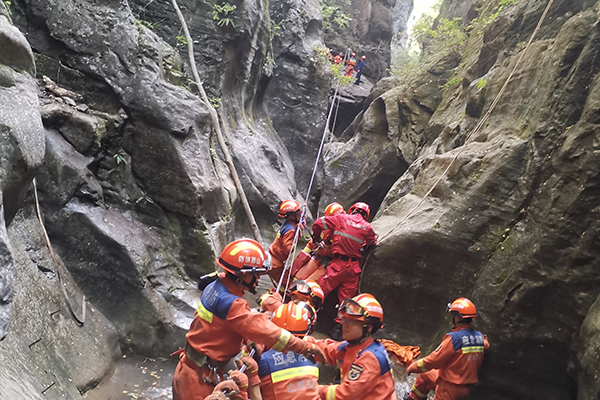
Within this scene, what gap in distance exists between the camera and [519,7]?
7.62m

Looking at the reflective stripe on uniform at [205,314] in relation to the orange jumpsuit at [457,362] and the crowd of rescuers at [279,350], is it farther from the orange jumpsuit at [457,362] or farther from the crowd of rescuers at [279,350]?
the orange jumpsuit at [457,362]

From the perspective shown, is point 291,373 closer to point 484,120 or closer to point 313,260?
point 313,260

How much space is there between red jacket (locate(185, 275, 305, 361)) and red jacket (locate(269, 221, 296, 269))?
145 inches

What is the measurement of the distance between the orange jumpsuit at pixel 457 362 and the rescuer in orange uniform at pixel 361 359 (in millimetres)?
1209

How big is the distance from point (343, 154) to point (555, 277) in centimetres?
934

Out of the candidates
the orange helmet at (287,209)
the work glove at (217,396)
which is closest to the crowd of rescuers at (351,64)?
the orange helmet at (287,209)

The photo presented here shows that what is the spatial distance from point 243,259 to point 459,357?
325cm

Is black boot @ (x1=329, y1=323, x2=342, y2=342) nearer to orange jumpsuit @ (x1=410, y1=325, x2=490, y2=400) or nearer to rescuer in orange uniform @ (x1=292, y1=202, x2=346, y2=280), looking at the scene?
rescuer in orange uniform @ (x1=292, y1=202, x2=346, y2=280)

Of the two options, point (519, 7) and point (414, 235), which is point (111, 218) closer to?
point (414, 235)

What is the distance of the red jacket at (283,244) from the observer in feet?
24.1

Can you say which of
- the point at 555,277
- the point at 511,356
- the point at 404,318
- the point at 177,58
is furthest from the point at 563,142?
the point at 177,58

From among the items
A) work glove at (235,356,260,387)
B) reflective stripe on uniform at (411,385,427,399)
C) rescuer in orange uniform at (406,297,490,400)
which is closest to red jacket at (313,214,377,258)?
rescuer in orange uniform at (406,297,490,400)

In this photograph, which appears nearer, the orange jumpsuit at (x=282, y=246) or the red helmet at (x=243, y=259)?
the red helmet at (x=243, y=259)

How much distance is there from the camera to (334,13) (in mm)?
20922
